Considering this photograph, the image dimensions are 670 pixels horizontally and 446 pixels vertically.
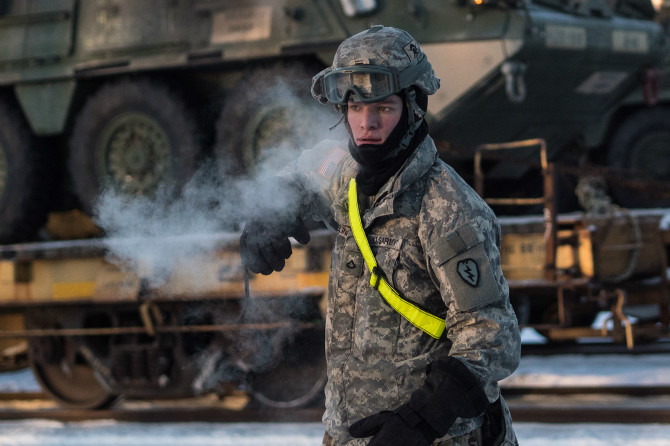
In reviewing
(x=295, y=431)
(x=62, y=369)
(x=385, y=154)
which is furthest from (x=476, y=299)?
(x=62, y=369)

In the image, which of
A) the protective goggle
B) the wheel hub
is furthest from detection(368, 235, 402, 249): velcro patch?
the wheel hub

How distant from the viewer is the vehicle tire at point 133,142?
629cm

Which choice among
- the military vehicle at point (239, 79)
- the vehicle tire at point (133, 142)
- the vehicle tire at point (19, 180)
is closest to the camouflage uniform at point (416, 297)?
the military vehicle at point (239, 79)

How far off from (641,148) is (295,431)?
456 cm

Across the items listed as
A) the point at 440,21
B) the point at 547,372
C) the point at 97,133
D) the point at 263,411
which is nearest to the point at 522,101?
the point at 440,21

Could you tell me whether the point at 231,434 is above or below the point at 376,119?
below

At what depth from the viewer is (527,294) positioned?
5875 mm

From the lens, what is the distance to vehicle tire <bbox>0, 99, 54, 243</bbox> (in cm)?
674

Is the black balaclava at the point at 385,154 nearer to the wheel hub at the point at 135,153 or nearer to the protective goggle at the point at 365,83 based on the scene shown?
the protective goggle at the point at 365,83

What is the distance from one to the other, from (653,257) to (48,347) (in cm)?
510

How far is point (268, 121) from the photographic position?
605 centimetres

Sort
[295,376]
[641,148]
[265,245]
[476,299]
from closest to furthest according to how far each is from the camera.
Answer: [476,299], [265,245], [295,376], [641,148]

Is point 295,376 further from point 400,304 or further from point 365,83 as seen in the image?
point 365,83

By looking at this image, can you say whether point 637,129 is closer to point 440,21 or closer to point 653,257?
point 653,257
